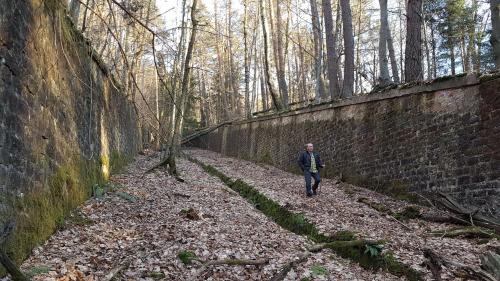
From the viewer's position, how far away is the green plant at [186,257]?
529 cm

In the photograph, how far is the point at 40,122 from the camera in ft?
18.0

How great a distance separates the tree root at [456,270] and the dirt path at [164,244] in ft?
1.95

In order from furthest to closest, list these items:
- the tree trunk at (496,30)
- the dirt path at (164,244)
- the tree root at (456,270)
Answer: the tree trunk at (496,30)
the dirt path at (164,244)
the tree root at (456,270)

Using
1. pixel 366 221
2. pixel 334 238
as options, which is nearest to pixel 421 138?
pixel 366 221

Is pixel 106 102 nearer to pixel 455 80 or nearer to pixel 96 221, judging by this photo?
pixel 96 221

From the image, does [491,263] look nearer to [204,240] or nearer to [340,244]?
[340,244]

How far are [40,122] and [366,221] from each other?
586cm

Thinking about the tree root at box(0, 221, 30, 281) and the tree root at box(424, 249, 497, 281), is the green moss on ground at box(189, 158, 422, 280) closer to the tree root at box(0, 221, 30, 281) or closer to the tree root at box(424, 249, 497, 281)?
the tree root at box(424, 249, 497, 281)

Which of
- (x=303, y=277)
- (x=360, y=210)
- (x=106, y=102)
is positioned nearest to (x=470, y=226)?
(x=360, y=210)

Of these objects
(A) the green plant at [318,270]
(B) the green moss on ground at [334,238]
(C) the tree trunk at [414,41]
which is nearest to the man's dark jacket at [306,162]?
(B) the green moss on ground at [334,238]

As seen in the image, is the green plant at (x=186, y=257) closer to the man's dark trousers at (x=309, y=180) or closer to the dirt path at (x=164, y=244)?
the dirt path at (x=164, y=244)

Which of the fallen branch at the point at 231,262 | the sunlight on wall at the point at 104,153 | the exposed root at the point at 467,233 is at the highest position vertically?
the sunlight on wall at the point at 104,153

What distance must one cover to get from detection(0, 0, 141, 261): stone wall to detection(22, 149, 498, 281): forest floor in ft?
1.35

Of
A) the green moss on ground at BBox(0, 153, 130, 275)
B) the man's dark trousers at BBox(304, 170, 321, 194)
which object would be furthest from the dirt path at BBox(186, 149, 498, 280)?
the green moss on ground at BBox(0, 153, 130, 275)
